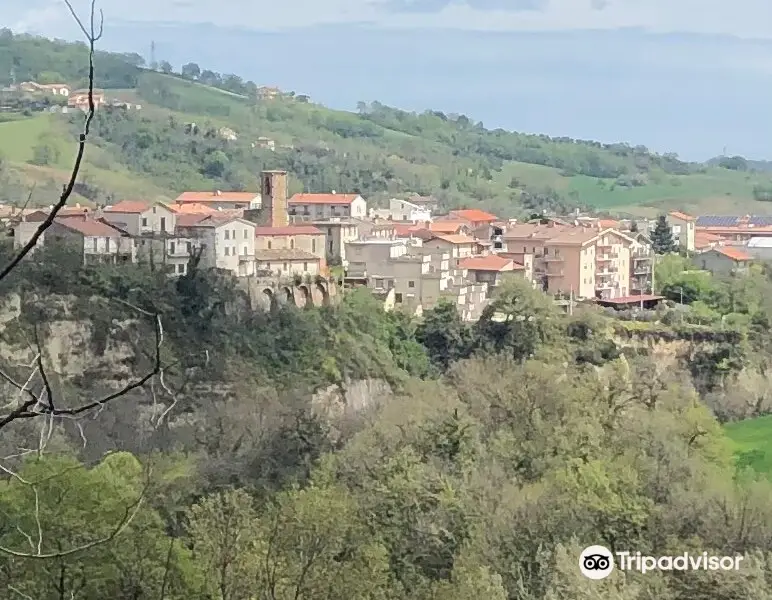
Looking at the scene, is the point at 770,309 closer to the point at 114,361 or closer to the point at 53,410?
the point at 114,361

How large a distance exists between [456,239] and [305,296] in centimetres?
598

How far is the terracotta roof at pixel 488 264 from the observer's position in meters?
29.5

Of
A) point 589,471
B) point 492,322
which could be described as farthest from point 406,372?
point 589,471

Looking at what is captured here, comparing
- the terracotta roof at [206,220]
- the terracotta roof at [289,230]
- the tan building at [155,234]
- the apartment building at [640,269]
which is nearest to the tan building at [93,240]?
the tan building at [155,234]

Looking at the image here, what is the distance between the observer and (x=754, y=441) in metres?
20.1

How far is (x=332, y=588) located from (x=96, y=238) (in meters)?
15.5

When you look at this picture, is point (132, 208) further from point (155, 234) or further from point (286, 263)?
point (286, 263)

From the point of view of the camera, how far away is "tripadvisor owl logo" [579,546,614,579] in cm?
980

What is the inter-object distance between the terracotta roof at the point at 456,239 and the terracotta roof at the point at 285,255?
4331 millimetres

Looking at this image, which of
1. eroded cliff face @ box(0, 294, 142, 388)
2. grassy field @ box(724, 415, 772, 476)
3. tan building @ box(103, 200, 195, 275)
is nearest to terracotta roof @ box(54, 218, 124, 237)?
tan building @ box(103, 200, 195, 275)

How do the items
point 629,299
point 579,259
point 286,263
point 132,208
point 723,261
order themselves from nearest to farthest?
point 286,263, point 132,208, point 629,299, point 579,259, point 723,261

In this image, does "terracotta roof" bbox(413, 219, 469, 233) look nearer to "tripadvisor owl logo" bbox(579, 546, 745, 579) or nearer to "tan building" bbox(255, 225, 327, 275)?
"tan building" bbox(255, 225, 327, 275)

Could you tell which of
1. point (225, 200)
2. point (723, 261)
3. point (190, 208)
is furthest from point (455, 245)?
point (723, 261)

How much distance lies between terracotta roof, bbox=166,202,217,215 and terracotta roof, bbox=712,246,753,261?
45.1 feet
